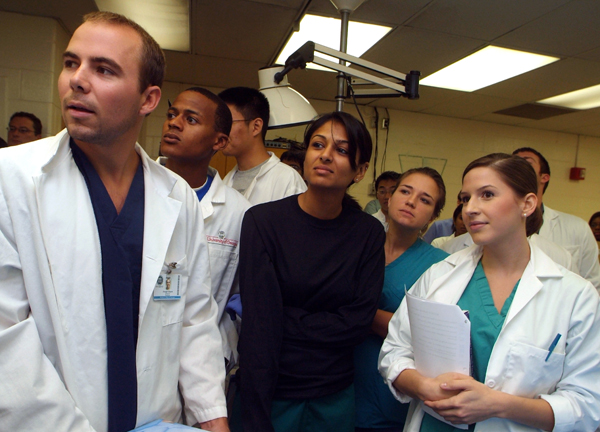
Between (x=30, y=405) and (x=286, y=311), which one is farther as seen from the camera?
(x=286, y=311)

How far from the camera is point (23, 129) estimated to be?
282cm

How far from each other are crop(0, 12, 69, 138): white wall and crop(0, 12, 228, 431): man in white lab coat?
8.84 feet

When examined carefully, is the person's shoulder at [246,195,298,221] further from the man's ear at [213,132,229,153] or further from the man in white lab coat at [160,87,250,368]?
the man's ear at [213,132,229,153]

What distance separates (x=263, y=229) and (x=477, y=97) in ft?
13.2

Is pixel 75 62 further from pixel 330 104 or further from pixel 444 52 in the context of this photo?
pixel 330 104

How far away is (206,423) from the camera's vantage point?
3.22 feet

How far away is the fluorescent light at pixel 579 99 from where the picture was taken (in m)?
4.12

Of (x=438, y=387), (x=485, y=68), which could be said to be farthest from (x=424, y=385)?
(x=485, y=68)

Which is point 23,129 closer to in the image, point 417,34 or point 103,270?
point 103,270

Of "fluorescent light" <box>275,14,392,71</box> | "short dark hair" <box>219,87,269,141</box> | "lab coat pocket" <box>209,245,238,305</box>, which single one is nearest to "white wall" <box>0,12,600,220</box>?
"fluorescent light" <box>275,14,392,71</box>

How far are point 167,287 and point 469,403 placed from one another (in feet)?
2.39

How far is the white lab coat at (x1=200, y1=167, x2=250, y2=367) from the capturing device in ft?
4.43

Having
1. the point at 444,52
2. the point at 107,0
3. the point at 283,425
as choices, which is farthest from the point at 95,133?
the point at 444,52

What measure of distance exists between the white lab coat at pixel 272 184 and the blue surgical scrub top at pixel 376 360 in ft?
2.09
